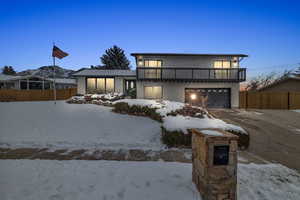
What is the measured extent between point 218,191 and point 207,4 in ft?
61.4

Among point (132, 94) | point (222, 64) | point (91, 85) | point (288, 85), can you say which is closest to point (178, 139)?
point (132, 94)

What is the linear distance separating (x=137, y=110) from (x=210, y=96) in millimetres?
9872

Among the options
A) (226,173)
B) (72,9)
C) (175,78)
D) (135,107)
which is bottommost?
(226,173)

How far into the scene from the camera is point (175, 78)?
13766 millimetres

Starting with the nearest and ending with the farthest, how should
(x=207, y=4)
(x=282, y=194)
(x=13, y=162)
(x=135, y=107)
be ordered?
(x=282, y=194) < (x=13, y=162) < (x=135, y=107) < (x=207, y=4)

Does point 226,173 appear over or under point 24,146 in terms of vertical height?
over

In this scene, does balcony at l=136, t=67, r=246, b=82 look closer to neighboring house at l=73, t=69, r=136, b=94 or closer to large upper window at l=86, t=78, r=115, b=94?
neighboring house at l=73, t=69, r=136, b=94

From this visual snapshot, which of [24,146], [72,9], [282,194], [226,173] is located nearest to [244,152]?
[282,194]

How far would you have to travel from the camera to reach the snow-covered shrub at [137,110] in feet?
23.3

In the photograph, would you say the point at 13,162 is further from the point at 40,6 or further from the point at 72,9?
the point at 72,9

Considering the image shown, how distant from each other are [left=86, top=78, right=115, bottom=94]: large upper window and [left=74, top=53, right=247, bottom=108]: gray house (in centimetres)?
365

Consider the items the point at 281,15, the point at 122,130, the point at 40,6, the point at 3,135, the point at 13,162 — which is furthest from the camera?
the point at 281,15

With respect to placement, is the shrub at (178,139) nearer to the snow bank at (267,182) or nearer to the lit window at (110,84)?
the snow bank at (267,182)

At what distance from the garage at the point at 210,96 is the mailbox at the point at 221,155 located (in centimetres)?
1273
